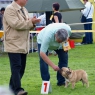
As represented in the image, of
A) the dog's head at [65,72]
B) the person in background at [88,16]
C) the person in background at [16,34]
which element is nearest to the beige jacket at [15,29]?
the person in background at [16,34]

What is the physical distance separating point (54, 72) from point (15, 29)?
9.86 ft

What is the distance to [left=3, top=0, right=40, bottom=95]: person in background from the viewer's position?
641 cm

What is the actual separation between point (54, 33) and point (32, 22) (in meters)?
0.35

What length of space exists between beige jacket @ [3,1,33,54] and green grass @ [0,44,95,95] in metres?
0.89

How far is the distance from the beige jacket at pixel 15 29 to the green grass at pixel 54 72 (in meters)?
0.89

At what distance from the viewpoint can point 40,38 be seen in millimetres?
7004

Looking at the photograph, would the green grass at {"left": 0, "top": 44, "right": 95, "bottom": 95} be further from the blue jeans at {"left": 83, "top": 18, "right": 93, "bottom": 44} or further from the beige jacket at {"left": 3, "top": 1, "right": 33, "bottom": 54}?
the blue jeans at {"left": 83, "top": 18, "right": 93, "bottom": 44}

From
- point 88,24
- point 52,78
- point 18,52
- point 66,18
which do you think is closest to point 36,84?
point 52,78

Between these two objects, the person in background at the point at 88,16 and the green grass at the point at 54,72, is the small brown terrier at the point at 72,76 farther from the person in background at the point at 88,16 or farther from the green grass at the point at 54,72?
the person in background at the point at 88,16

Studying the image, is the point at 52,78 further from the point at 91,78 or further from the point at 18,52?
the point at 18,52

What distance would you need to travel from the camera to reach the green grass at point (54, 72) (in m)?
7.17

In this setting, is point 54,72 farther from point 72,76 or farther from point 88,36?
point 88,36

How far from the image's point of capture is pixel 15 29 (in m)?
6.45

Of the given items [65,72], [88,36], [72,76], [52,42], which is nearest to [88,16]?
[88,36]
